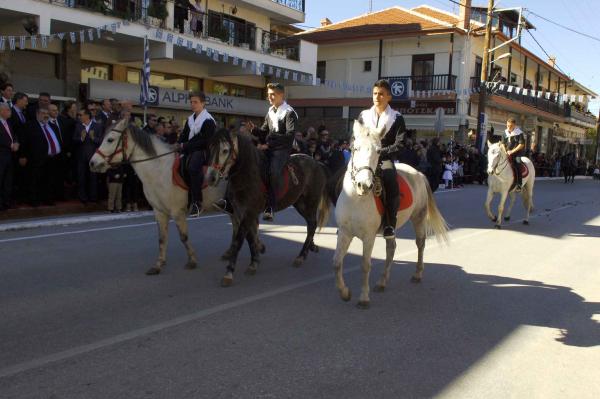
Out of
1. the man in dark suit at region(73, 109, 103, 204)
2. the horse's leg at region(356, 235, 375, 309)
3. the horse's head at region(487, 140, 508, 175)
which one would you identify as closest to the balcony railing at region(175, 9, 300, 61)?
the man in dark suit at region(73, 109, 103, 204)

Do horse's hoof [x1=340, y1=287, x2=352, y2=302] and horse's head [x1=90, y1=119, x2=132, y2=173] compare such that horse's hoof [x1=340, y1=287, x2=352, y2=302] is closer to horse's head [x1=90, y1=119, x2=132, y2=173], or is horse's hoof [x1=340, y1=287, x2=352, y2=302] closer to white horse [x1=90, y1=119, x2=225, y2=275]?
white horse [x1=90, y1=119, x2=225, y2=275]

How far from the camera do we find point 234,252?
639 centimetres

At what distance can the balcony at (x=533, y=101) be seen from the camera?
3547 centimetres

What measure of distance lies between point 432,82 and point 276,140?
30377 millimetres

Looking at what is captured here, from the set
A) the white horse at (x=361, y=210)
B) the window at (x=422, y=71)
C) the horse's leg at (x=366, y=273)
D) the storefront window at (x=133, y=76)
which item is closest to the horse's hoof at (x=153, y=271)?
the white horse at (x=361, y=210)

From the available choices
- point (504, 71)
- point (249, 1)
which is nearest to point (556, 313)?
point (249, 1)

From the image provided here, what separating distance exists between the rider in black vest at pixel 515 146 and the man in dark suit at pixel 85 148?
9.74m

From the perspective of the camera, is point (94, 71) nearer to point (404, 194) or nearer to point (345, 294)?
point (404, 194)

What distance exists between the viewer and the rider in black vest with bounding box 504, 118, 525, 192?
12641mm

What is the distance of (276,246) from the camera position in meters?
8.81

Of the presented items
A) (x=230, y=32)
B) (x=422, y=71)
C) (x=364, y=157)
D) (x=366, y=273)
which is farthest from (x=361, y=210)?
(x=422, y=71)

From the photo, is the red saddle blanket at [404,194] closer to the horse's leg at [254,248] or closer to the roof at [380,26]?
the horse's leg at [254,248]

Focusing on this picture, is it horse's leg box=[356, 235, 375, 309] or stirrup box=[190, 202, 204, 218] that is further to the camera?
stirrup box=[190, 202, 204, 218]

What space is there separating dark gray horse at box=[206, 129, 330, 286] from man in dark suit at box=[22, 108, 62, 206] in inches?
225
